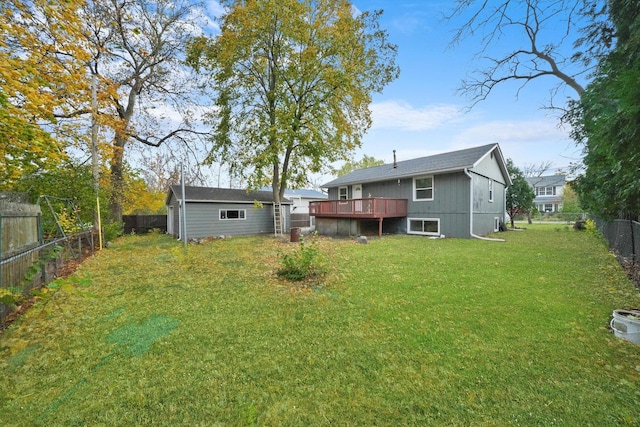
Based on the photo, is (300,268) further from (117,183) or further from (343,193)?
(117,183)

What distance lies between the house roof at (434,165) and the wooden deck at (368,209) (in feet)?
6.16

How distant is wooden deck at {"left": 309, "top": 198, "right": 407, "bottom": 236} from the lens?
13391mm

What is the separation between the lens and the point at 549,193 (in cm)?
3941

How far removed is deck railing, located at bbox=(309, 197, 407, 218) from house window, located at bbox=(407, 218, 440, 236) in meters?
0.72


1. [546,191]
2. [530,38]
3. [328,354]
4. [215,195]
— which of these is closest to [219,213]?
[215,195]

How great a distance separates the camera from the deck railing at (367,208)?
13.4 meters

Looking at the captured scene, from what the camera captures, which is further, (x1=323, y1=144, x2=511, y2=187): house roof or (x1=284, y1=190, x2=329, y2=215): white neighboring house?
(x1=284, y1=190, x2=329, y2=215): white neighboring house

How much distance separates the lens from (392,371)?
2736mm

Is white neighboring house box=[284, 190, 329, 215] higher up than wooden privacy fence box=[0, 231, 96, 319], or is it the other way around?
white neighboring house box=[284, 190, 329, 215]

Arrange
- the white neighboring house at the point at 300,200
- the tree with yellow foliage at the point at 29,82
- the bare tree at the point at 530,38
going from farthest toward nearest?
the white neighboring house at the point at 300,200
the bare tree at the point at 530,38
the tree with yellow foliage at the point at 29,82

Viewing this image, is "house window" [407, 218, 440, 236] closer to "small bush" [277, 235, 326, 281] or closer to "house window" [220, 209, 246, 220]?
"small bush" [277, 235, 326, 281]

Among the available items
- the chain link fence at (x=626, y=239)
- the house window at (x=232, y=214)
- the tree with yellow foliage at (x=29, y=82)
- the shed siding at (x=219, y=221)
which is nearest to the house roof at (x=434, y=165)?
the chain link fence at (x=626, y=239)

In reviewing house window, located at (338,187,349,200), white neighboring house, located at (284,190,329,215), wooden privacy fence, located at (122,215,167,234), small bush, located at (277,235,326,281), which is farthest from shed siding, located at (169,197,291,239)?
small bush, located at (277,235,326,281)

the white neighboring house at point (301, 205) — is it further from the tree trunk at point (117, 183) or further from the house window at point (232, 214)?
the tree trunk at point (117, 183)
